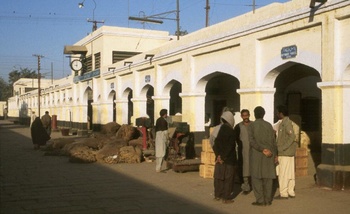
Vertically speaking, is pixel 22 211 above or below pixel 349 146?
below

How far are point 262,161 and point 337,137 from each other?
2344 mm

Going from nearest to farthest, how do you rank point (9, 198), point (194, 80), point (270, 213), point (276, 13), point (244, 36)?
point (270, 213) → point (9, 198) → point (276, 13) → point (244, 36) → point (194, 80)

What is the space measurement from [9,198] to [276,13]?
7.36m

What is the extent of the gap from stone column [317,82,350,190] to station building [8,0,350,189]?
0.02 m

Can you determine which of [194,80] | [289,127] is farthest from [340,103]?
[194,80]

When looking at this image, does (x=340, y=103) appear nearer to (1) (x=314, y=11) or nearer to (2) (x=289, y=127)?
(2) (x=289, y=127)

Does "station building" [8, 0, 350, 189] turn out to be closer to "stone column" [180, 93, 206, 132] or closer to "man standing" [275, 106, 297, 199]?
"stone column" [180, 93, 206, 132]

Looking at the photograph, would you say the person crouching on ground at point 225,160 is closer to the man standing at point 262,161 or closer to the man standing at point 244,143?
the man standing at point 262,161

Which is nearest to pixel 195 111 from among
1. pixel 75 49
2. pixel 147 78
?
pixel 147 78

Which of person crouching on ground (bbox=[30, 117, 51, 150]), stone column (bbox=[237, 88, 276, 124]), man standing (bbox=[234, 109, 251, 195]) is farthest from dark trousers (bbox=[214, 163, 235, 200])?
person crouching on ground (bbox=[30, 117, 51, 150])

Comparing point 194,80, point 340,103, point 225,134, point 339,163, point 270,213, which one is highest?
point 194,80

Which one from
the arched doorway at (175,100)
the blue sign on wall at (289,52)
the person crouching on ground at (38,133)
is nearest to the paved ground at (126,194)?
the blue sign on wall at (289,52)

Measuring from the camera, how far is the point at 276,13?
9.98 m

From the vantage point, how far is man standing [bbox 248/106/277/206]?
277 inches
